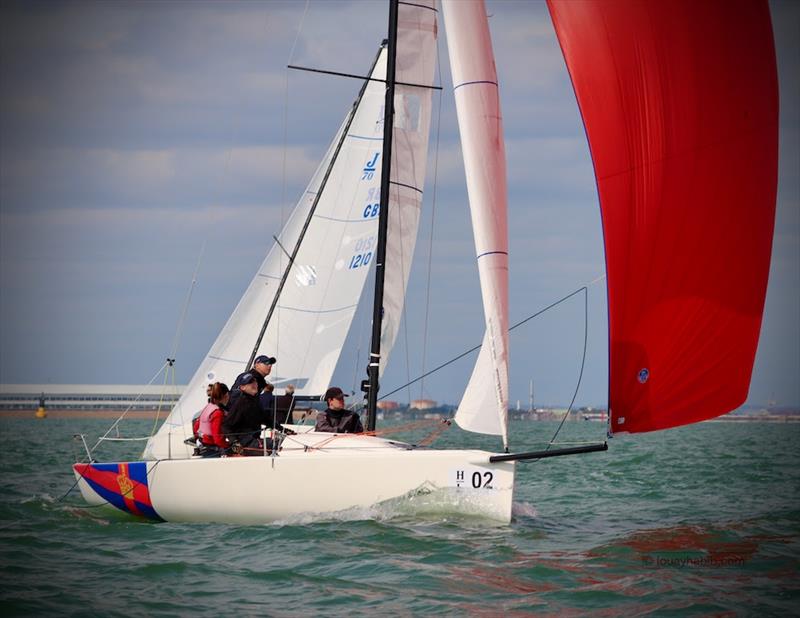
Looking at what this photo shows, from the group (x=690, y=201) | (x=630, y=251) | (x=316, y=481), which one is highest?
(x=690, y=201)

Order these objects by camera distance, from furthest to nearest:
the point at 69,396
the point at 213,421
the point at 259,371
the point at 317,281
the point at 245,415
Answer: the point at 69,396 < the point at 317,281 < the point at 259,371 < the point at 213,421 < the point at 245,415

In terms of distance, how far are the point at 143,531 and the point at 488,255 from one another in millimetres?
4806

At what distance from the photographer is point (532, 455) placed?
38.2 feet

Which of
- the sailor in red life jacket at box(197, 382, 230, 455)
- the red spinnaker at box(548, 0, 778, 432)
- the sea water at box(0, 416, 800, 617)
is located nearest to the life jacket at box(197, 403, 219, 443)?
the sailor in red life jacket at box(197, 382, 230, 455)

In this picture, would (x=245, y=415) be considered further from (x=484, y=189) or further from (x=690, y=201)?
(x=690, y=201)

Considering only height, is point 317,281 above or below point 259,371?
above

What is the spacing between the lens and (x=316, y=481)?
12.2 m

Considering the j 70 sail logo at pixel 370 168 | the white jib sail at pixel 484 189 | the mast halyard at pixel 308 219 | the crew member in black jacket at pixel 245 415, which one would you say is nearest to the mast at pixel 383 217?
the crew member in black jacket at pixel 245 415

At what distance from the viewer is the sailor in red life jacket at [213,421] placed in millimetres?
13266

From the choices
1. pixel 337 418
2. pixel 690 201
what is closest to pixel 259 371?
pixel 337 418

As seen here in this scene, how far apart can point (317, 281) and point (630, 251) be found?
9357mm

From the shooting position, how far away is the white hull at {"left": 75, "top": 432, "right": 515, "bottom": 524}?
11.9 metres

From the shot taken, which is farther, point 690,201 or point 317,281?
point 317,281

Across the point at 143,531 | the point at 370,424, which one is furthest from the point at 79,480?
the point at 370,424
